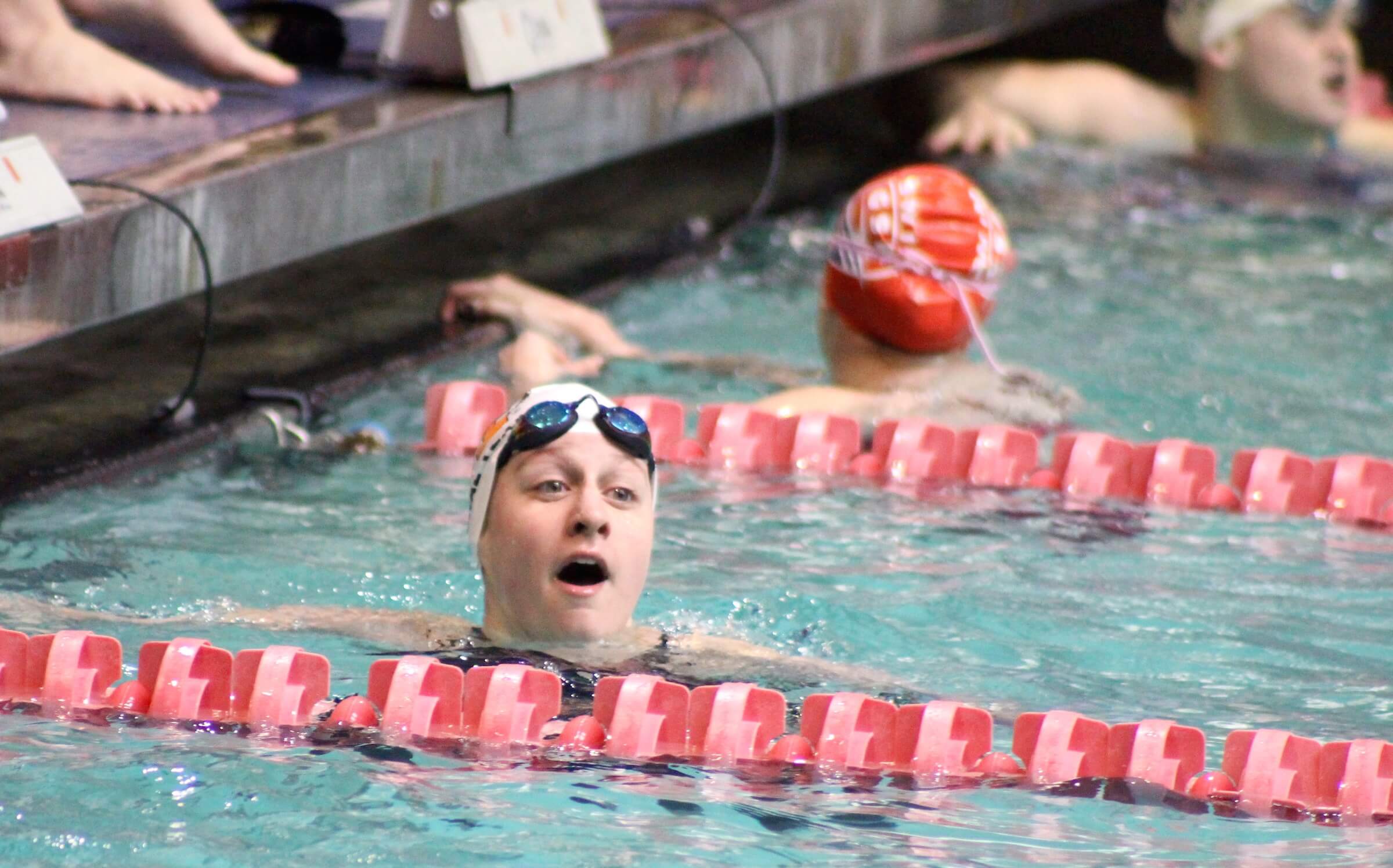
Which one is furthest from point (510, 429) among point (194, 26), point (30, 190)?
point (194, 26)

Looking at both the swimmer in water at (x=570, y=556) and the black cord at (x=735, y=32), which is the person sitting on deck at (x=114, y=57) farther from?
the swimmer in water at (x=570, y=556)

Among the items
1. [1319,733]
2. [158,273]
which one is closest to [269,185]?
[158,273]

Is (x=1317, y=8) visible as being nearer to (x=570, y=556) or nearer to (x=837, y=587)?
(x=837, y=587)

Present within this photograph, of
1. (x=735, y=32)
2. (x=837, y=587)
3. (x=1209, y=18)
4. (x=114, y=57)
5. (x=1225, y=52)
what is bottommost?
(x=837, y=587)

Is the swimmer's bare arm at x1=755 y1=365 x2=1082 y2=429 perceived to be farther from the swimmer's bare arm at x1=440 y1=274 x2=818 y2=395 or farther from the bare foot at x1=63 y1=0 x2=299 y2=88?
the bare foot at x1=63 y1=0 x2=299 y2=88

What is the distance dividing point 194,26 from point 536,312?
4.00 ft

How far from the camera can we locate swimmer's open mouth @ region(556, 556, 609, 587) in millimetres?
3297

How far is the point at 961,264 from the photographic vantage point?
4.76 metres

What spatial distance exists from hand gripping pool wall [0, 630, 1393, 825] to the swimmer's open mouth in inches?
8.7

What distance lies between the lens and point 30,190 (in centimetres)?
421

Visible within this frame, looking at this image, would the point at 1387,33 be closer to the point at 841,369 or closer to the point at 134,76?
the point at 841,369

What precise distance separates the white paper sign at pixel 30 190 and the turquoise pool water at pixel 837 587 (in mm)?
654

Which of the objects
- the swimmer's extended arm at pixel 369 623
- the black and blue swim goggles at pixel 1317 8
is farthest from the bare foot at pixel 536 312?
the black and blue swim goggles at pixel 1317 8

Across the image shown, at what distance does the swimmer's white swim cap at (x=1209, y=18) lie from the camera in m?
7.83
